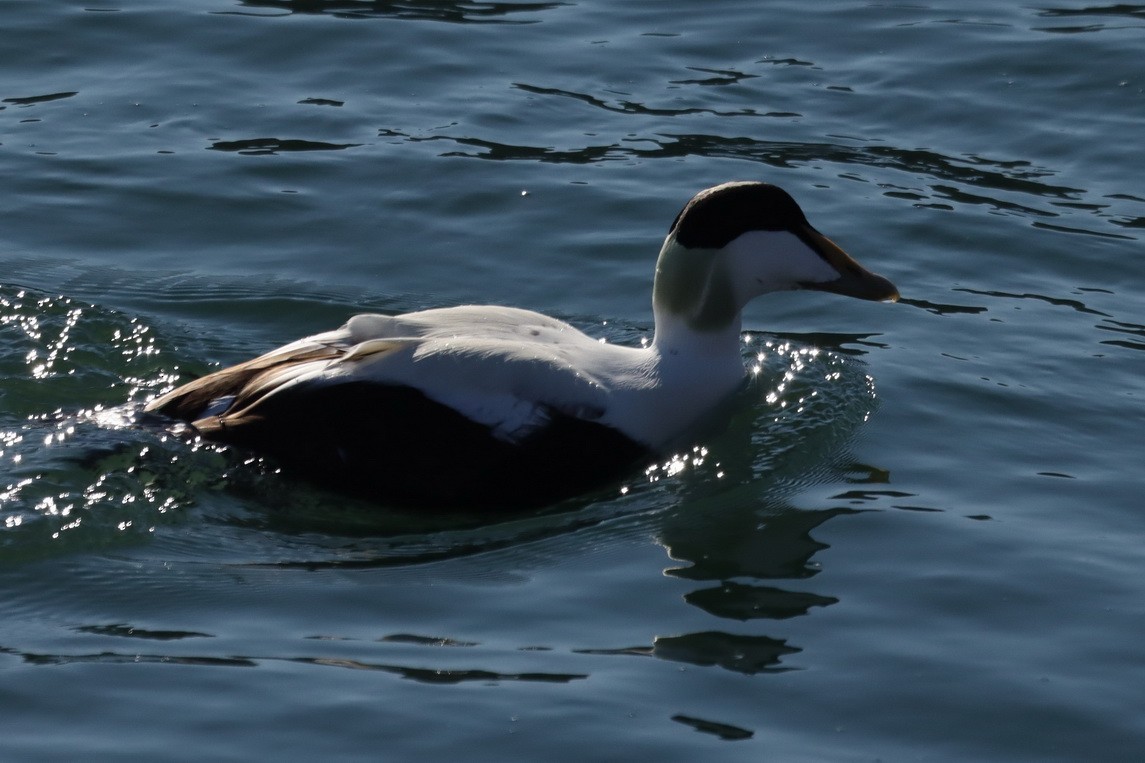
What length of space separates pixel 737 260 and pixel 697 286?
0.17m

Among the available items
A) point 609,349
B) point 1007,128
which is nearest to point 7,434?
point 609,349

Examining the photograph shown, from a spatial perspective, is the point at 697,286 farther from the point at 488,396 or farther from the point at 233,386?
the point at 233,386

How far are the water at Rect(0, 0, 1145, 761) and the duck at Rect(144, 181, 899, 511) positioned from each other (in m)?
0.15

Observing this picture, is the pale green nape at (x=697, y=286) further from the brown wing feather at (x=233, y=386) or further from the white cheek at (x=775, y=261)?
the brown wing feather at (x=233, y=386)

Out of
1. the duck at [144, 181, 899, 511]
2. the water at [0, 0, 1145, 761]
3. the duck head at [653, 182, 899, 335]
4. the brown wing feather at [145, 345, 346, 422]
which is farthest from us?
the duck head at [653, 182, 899, 335]

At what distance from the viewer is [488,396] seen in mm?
5930

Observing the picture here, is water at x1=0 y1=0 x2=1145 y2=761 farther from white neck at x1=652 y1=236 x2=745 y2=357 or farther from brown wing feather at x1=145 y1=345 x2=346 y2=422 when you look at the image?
white neck at x1=652 y1=236 x2=745 y2=357

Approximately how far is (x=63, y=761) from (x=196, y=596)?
999 millimetres

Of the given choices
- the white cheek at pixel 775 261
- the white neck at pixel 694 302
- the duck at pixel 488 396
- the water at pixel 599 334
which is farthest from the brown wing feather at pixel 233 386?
the white cheek at pixel 775 261

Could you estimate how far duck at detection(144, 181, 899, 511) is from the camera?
5938 mm

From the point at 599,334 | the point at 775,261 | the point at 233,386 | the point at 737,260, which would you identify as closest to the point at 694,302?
the point at 737,260

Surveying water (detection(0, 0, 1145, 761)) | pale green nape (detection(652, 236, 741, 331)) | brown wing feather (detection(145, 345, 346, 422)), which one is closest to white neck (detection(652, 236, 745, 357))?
pale green nape (detection(652, 236, 741, 331))

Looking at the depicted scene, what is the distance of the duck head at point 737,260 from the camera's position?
21.5 ft

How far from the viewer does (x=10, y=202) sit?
29.3 feet
